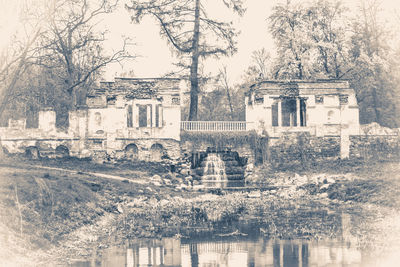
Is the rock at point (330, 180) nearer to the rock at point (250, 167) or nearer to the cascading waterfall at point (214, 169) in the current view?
the rock at point (250, 167)

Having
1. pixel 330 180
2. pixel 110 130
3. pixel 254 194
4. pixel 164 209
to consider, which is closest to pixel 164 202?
pixel 164 209

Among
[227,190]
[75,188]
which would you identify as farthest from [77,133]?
[75,188]

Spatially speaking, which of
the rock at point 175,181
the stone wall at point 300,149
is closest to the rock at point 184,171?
the rock at point 175,181

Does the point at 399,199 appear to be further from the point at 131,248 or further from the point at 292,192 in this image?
the point at 131,248

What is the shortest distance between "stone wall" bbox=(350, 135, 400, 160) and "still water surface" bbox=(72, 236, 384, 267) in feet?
59.7

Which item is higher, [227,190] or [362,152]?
[362,152]

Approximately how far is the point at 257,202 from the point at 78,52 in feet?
74.2

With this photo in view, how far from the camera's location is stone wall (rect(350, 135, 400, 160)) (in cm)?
2948

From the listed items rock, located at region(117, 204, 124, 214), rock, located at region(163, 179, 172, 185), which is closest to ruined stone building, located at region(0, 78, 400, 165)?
rock, located at region(163, 179, 172, 185)

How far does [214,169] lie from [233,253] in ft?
53.6

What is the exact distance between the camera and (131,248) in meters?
12.0

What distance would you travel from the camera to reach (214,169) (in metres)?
27.5

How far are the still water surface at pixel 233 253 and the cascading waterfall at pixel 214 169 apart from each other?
1400cm

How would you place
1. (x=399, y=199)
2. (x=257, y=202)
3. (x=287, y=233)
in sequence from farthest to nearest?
(x=257, y=202)
(x=399, y=199)
(x=287, y=233)
